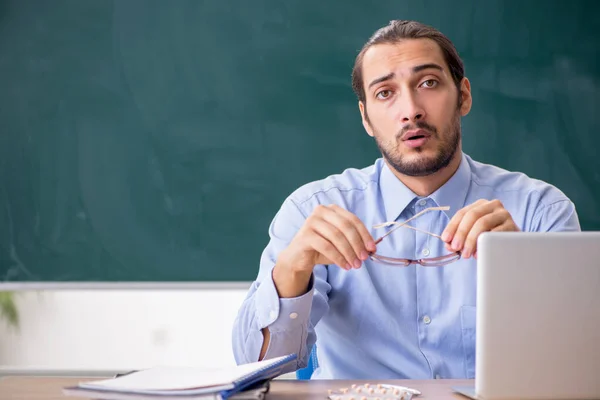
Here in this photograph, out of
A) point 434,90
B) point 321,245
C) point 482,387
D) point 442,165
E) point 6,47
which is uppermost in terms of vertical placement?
point 6,47

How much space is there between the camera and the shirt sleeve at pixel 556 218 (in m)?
1.70

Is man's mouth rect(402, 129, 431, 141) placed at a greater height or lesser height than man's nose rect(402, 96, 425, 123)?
lesser

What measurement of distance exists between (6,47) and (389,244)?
7.40ft

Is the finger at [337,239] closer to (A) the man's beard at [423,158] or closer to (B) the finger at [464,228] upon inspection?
(B) the finger at [464,228]

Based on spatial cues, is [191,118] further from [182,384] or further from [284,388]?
[182,384]

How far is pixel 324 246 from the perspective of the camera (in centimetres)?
133

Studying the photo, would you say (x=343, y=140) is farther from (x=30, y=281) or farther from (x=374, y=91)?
(x=30, y=281)

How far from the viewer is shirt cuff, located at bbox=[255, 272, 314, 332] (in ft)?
4.88

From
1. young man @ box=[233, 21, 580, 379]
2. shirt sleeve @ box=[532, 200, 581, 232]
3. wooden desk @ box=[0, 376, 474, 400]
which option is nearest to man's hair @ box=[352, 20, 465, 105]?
young man @ box=[233, 21, 580, 379]

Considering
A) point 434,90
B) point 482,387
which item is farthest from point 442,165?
point 482,387

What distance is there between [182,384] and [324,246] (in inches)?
16.6

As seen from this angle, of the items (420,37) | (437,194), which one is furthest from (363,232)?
(420,37)

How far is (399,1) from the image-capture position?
10.2 feet

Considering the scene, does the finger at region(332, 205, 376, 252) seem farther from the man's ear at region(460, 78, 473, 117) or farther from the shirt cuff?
the man's ear at region(460, 78, 473, 117)
